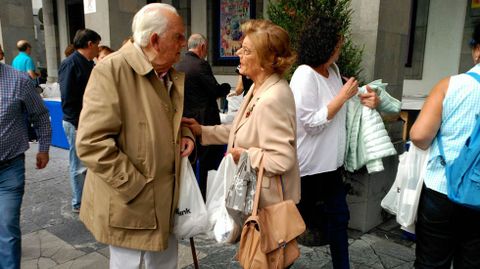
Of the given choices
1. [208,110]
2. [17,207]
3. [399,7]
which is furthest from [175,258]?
[399,7]

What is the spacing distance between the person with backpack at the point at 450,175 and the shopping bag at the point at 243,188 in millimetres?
937

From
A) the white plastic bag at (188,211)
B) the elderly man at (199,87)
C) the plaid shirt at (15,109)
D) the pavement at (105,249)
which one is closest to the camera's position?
the white plastic bag at (188,211)

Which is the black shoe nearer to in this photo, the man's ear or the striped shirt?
the striped shirt

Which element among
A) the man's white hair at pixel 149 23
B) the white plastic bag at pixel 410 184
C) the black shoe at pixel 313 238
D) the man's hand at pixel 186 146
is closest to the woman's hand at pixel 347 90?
the white plastic bag at pixel 410 184

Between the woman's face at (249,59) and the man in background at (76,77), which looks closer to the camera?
the woman's face at (249,59)

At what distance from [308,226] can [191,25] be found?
8774 mm

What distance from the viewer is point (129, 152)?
2.06 m

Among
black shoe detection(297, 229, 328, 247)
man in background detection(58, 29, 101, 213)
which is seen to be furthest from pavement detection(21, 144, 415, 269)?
man in background detection(58, 29, 101, 213)

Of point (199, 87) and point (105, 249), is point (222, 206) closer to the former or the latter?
point (105, 249)

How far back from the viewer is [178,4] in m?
11.5

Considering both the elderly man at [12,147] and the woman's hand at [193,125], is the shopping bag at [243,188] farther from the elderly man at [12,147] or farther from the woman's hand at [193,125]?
the elderly man at [12,147]

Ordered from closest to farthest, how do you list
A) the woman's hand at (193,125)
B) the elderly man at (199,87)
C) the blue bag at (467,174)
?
the blue bag at (467,174)
the woman's hand at (193,125)
the elderly man at (199,87)

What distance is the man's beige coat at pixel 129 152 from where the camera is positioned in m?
1.93

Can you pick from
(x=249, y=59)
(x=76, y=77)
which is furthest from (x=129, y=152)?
(x=76, y=77)
